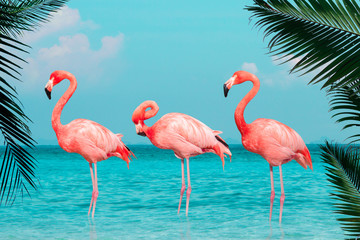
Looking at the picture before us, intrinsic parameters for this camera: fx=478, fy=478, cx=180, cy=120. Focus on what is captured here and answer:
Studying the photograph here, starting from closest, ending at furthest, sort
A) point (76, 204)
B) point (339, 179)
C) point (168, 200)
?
point (339, 179), point (76, 204), point (168, 200)

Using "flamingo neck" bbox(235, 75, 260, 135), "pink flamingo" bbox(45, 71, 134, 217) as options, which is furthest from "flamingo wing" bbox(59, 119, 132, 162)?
"flamingo neck" bbox(235, 75, 260, 135)

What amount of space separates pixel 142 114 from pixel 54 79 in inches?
53.4

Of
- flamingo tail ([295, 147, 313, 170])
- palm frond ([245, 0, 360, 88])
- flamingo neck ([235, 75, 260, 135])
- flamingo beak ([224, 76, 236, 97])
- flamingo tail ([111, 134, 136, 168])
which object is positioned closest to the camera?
palm frond ([245, 0, 360, 88])

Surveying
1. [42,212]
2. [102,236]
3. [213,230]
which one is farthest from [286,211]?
[42,212]

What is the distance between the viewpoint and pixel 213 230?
22.0ft

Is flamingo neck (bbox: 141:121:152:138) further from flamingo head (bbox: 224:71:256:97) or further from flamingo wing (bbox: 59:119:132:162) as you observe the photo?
flamingo head (bbox: 224:71:256:97)

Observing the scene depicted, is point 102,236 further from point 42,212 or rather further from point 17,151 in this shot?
point 42,212

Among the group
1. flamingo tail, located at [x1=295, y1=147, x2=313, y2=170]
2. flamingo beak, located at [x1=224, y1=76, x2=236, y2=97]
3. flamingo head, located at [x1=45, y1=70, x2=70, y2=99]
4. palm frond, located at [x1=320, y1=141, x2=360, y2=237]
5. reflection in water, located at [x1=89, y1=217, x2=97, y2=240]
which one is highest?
flamingo head, located at [x1=45, y1=70, x2=70, y2=99]

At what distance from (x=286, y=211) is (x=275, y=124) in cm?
317

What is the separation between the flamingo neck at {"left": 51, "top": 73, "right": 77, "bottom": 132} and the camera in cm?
667

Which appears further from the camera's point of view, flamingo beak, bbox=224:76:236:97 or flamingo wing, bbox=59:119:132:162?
flamingo wing, bbox=59:119:132:162

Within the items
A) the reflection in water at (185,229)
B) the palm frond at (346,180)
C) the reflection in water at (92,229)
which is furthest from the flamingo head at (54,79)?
the palm frond at (346,180)

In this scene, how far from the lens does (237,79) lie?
5.94m

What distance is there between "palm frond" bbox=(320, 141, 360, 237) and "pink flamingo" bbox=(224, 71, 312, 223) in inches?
110
